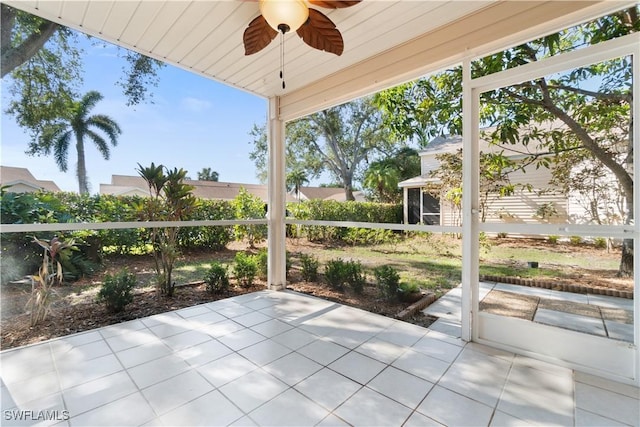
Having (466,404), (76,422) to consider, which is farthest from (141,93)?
(466,404)

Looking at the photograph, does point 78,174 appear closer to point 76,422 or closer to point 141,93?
point 141,93

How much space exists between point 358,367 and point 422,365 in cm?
48

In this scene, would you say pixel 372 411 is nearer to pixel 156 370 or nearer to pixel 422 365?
pixel 422 365

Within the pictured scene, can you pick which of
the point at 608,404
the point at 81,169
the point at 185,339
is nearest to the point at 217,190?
the point at 81,169

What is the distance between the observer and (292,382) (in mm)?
1773

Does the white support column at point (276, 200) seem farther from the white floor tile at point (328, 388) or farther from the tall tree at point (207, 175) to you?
the white floor tile at point (328, 388)

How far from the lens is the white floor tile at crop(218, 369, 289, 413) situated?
1584 millimetres

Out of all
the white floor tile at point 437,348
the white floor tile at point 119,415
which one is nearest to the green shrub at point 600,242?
the white floor tile at point 437,348

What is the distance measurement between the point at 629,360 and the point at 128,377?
133 inches

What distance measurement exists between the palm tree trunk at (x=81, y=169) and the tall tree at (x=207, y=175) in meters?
1.25

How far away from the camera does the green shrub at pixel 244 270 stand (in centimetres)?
402

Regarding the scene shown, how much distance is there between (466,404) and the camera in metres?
1.57

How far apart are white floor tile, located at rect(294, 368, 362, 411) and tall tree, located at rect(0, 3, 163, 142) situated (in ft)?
12.2

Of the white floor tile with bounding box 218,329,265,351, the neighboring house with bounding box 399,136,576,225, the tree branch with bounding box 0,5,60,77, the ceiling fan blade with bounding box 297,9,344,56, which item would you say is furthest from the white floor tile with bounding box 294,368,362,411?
the tree branch with bounding box 0,5,60,77
